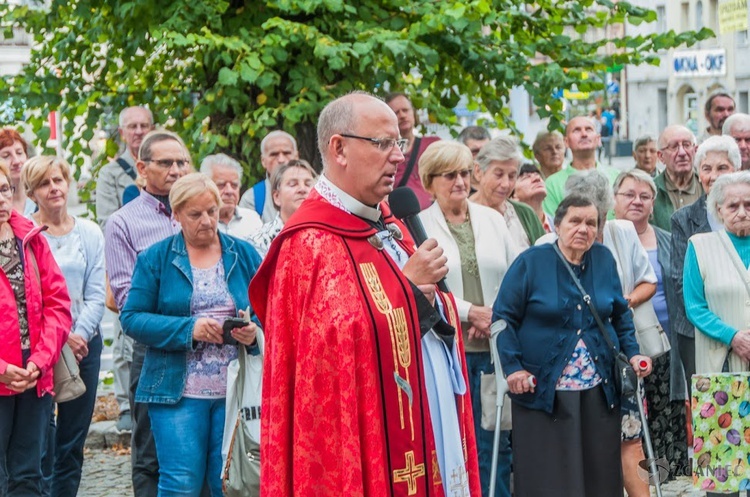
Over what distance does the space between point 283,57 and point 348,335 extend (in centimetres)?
542

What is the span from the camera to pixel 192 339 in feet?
21.2

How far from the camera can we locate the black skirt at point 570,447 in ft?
23.2

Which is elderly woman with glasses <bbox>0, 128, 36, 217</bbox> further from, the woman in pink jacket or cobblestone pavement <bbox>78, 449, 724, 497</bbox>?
cobblestone pavement <bbox>78, 449, 724, 497</bbox>

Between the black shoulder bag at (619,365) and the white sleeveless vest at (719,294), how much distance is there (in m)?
0.73

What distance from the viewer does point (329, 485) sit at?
4.34 meters

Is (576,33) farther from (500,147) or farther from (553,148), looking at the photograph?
(500,147)

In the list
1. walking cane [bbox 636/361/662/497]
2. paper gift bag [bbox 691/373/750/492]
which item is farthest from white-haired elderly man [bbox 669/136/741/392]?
walking cane [bbox 636/361/662/497]

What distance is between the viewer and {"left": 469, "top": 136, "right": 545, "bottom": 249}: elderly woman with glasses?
8.22m

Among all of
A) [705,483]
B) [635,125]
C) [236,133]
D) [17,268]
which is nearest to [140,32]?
[236,133]

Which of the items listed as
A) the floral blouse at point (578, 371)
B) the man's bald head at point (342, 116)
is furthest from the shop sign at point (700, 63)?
the man's bald head at point (342, 116)

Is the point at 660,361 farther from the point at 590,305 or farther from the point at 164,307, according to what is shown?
the point at 164,307

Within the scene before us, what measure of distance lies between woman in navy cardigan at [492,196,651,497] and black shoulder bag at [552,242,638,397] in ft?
0.09

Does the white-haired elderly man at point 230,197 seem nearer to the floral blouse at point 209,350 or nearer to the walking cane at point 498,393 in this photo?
the floral blouse at point 209,350

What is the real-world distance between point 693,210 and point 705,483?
65.0 inches
